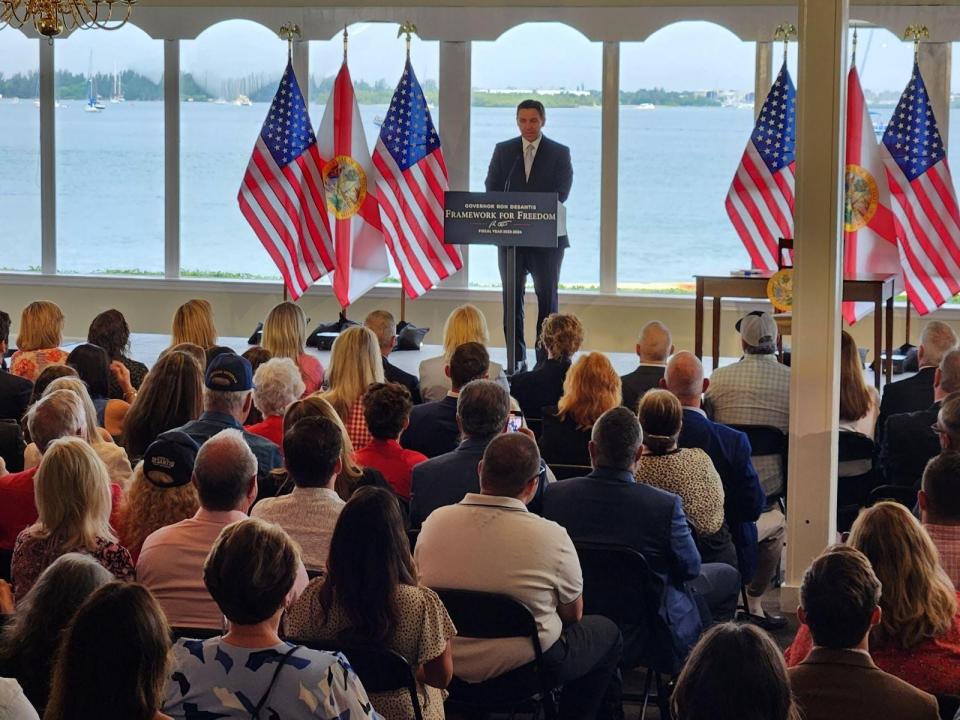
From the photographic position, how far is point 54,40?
39.4 ft

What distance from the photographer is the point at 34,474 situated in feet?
13.8

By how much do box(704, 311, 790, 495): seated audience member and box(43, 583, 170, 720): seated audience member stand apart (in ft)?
13.5

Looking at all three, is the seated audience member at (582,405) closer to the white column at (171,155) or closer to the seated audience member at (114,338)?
the seated audience member at (114,338)

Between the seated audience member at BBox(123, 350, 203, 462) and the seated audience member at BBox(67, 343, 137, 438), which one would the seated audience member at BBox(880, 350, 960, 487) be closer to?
the seated audience member at BBox(123, 350, 203, 462)

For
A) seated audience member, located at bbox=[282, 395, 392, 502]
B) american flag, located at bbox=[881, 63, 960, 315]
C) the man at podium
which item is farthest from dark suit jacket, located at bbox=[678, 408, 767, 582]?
american flag, located at bbox=[881, 63, 960, 315]

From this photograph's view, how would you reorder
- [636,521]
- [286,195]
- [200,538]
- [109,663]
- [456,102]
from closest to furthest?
[109,663] < [200,538] < [636,521] < [286,195] < [456,102]

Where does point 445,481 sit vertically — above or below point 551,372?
below

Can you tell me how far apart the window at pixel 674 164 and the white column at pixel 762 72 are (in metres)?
0.33

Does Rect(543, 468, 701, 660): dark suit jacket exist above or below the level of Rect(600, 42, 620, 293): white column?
below

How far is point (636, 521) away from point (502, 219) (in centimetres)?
446

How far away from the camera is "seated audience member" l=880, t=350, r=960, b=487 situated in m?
5.46

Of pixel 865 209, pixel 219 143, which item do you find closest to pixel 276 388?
pixel 865 209

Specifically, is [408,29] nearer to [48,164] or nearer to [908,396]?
[48,164]

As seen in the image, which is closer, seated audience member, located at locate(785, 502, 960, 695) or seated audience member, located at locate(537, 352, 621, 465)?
seated audience member, located at locate(785, 502, 960, 695)
